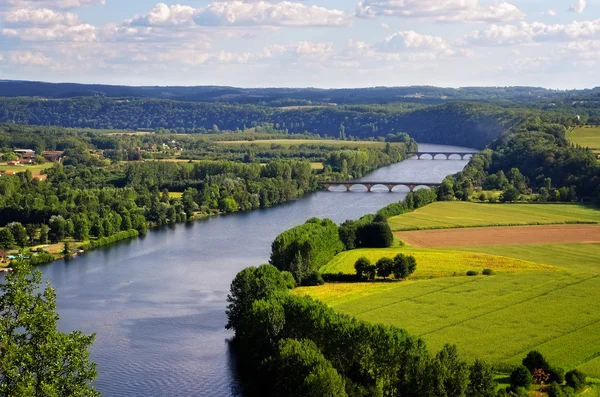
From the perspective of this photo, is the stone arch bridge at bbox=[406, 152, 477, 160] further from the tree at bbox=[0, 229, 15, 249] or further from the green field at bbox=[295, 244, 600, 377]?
the tree at bbox=[0, 229, 15, 249]

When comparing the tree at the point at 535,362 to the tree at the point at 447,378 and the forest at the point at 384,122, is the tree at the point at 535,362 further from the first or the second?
the forest at the point at 384,122

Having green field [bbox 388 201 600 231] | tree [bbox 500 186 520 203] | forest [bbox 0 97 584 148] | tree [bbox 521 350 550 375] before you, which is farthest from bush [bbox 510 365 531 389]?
forest [bbox 0 97 584 148]

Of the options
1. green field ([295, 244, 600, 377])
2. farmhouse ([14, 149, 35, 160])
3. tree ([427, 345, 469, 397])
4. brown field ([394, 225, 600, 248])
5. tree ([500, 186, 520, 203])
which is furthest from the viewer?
farmhouse ([14, 149, 35, 160])

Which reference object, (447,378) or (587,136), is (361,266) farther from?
(587,136)

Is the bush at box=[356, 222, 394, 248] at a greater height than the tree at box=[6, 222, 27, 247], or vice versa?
the bush at box=[356, 222, 394, 248]

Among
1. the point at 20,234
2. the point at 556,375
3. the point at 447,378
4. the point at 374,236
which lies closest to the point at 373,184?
the point at 374,236

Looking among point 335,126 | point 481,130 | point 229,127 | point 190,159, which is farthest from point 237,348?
point 229,127
